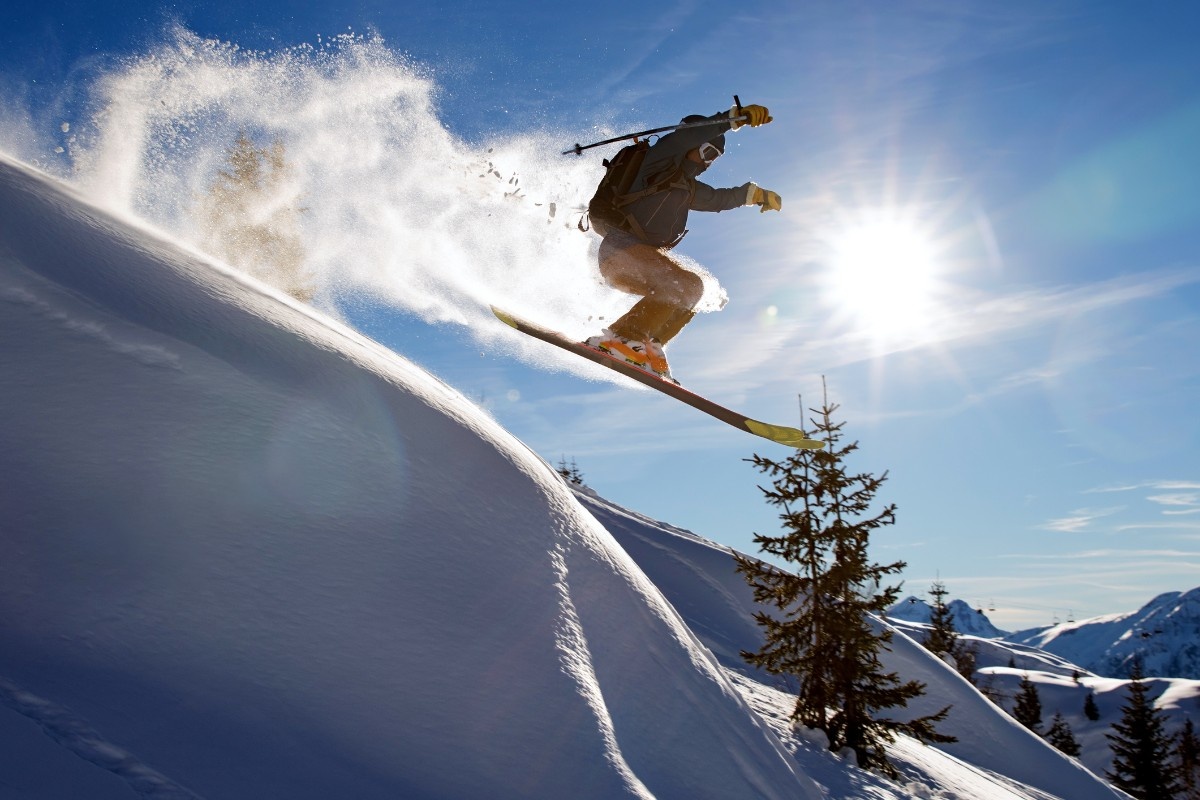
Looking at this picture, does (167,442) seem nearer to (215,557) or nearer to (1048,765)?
(215,557)

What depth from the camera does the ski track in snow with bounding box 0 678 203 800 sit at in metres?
1.94

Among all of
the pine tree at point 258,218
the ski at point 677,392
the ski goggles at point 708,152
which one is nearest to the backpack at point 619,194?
the ski goggles at point 708,152

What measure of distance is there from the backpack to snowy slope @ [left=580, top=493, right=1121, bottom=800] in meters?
8.19

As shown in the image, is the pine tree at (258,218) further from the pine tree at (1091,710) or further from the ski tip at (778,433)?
the pine tree at (1091,710)

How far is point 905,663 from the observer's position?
17.2m

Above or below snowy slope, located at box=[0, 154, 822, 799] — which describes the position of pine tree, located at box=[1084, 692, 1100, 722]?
below

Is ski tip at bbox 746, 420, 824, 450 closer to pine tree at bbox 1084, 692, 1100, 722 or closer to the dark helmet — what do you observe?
the dark helmet

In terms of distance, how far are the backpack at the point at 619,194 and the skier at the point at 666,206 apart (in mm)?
12

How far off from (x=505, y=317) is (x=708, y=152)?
3473 millimetres

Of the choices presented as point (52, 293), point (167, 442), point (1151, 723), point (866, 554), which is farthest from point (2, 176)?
point (1151, 723)

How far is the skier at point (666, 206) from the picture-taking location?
7805 millimetres

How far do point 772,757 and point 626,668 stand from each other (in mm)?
1445

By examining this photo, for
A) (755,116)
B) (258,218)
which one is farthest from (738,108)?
(258,218)

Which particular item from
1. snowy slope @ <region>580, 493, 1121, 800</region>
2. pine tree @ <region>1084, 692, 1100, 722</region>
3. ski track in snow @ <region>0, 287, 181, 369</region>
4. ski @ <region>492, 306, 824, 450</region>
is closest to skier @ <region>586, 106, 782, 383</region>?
ski @ <region>492, 306, 824, 450</region>
